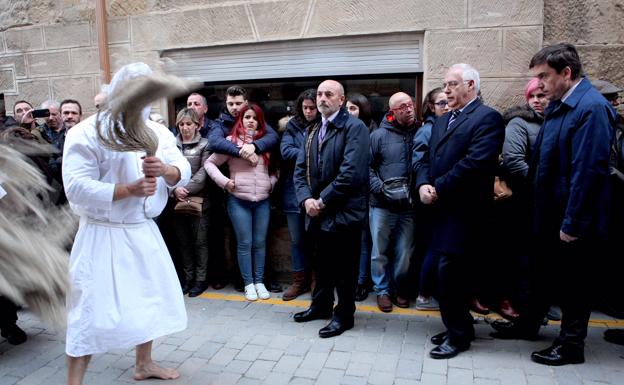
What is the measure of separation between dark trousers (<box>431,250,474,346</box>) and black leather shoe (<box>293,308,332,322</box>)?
1.18 m

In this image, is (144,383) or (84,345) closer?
(84,345)

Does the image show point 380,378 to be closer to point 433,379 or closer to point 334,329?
point 433,379

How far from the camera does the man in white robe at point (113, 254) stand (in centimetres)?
291

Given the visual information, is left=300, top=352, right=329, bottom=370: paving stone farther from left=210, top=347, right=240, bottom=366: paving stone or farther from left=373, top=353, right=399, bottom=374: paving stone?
left=210, top=347, right=240, bottom=366: paving stone

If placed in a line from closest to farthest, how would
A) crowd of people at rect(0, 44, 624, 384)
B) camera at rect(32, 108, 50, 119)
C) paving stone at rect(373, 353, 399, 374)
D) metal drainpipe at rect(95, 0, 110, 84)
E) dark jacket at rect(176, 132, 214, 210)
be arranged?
crowd of people at rect(0, 44, 624, 384) → paving stone at rect(373, 353, 399, 374) → dark jacket at rect(176, 132, 214, 210) → camera at rect(32, 108, 50, 119) → metal drainpipe at rect(95, 0, 110, 84)

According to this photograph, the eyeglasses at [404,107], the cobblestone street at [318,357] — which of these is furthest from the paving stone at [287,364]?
the eyeglasses at [404,107]

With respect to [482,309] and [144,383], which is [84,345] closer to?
[144,383]

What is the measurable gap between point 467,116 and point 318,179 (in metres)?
1.31

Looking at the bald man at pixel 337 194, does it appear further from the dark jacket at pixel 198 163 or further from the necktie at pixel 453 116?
the dark jacket at pixel 198 163

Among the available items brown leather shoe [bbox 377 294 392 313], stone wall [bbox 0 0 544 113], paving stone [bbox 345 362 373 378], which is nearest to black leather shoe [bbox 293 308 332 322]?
brown leather shoe [bbox 377 294 392 313]

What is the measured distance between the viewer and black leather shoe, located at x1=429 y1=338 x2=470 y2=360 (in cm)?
370

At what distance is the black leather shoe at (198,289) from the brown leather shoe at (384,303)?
6.22 ft

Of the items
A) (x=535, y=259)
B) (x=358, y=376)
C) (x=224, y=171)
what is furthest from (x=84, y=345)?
(x=535, y=259)

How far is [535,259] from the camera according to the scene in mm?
3875
